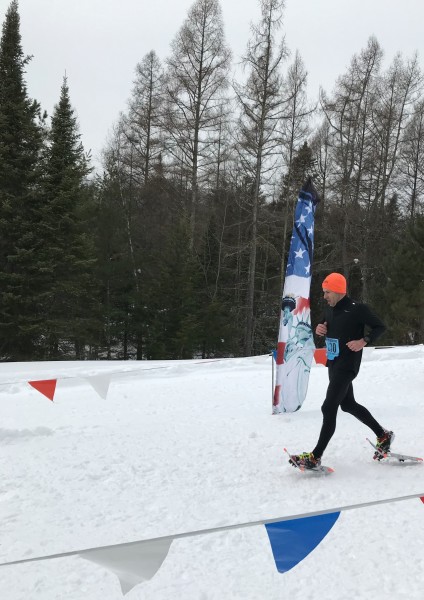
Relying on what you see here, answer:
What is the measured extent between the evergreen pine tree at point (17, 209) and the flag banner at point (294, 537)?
17.6 meters

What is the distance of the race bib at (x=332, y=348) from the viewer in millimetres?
4535

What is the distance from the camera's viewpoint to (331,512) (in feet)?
9.35

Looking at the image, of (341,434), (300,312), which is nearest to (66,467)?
(341,434)

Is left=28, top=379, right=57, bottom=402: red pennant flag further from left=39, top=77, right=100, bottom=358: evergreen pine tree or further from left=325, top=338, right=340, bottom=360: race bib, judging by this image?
left=39, top=77, right=100, bottom=358: evergreen pine tree

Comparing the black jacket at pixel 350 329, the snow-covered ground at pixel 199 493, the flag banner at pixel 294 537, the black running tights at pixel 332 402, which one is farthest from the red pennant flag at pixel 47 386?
the flag banner at pixel 294 537

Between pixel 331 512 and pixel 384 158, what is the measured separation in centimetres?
2780

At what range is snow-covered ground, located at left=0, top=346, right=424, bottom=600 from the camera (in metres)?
2.84

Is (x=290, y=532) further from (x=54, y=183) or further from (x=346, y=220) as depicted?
(x=346, y=220)

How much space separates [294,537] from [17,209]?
19795 mm

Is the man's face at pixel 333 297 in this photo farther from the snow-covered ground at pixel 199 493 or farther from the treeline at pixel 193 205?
the treeline at pixel 193 205

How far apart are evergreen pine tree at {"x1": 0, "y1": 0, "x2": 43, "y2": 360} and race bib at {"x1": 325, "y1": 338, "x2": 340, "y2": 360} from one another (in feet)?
53.5

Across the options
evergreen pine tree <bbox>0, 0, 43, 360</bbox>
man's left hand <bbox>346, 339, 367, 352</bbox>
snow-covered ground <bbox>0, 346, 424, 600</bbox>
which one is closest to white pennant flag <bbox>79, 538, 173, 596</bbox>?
snow-covered ground <bbox>0, 346, 424, 600</bbox>

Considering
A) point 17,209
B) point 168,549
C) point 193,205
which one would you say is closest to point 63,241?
point 17,209

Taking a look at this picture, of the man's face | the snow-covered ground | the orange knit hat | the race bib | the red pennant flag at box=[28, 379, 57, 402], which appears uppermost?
the orange knit hat
